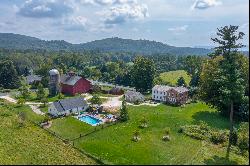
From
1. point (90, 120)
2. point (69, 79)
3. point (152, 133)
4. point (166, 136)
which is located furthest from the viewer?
point (69, 79)

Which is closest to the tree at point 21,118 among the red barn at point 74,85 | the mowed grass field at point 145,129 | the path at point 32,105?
the path at point 32,105

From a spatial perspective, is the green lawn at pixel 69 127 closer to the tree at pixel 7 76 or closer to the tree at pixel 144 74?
the tree at pixel 144 74

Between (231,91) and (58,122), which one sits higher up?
(231,91)

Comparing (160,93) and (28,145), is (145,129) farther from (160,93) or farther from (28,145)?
(160,93)

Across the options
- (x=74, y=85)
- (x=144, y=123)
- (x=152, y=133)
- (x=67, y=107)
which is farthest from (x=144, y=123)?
(x=74, y=85)

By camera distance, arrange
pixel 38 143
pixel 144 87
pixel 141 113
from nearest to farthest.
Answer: pixel 38 143 < pixel 141 113 < pixel 144 87

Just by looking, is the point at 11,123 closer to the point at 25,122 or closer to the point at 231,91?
the point at 25,122

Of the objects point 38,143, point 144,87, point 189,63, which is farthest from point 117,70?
point 38,143
